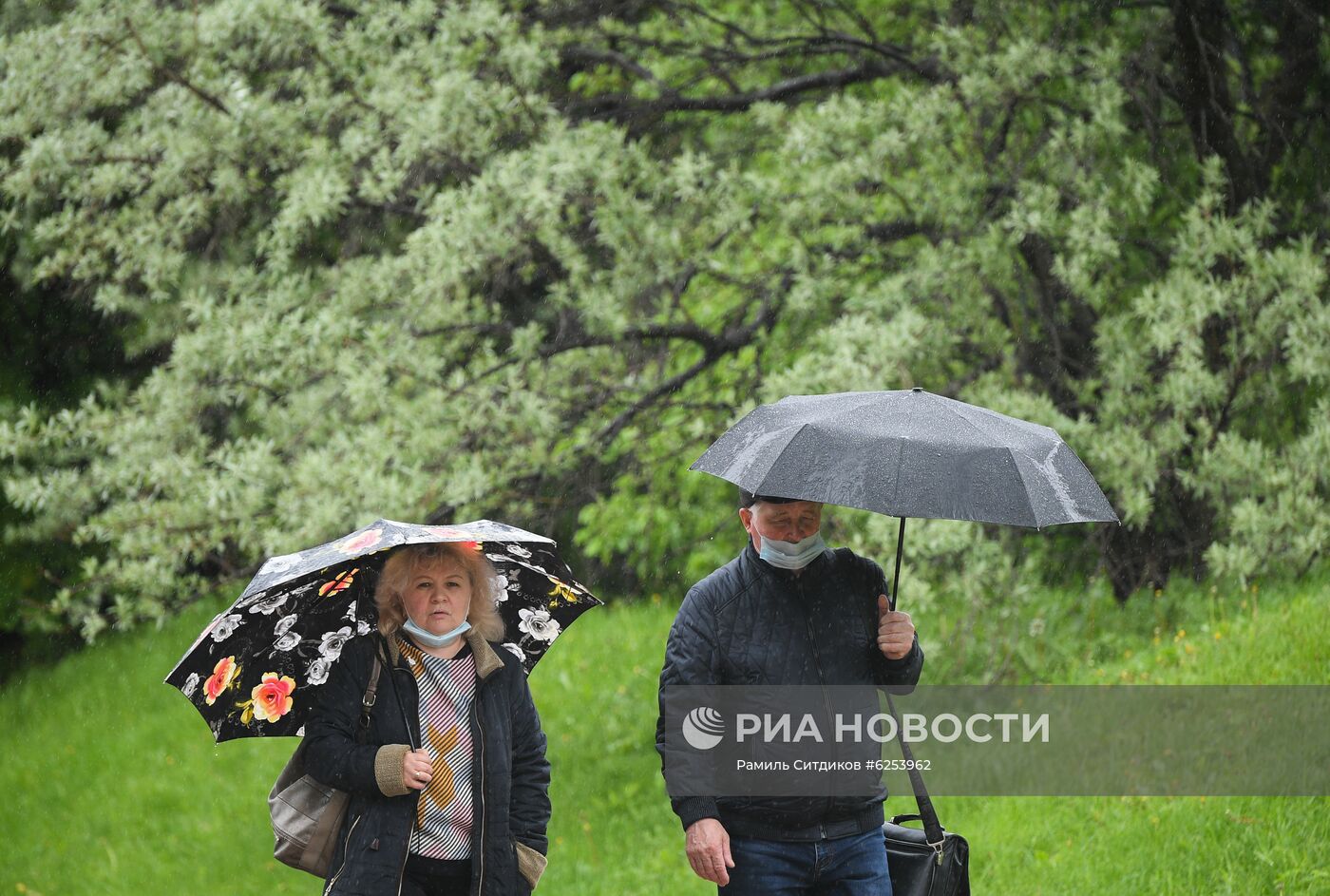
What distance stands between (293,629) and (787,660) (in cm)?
132

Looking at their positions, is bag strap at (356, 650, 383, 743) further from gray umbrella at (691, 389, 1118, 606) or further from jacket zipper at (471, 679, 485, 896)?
gray umbrella at (691, 389, 1118, 606)

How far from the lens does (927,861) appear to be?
12.3 ft

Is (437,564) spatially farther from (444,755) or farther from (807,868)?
(807,868)

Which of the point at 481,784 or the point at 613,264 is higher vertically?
the point at 481,784

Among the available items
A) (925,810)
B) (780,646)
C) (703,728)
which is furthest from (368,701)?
(925,810)

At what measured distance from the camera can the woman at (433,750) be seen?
11.4 ft

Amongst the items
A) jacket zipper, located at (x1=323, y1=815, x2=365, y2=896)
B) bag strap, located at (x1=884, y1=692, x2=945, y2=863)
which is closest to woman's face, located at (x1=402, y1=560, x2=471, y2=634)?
jacket zipper, located at (x1=323, y1=815, x2=365, y2=896)

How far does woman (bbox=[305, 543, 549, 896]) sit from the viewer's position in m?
3.47

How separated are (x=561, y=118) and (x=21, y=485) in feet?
12.4

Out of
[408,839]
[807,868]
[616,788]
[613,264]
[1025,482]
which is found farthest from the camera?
[616,788]

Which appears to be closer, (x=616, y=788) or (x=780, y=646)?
(x=780, y=646)

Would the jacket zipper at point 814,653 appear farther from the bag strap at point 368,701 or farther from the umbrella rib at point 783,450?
the bag strap at point 368,701

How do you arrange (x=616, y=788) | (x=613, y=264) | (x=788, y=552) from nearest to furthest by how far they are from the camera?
(x=788, y=552) → (x=613, y=264) → (x=616, y=788)

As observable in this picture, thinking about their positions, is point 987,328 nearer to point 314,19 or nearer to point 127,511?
point 314,19
